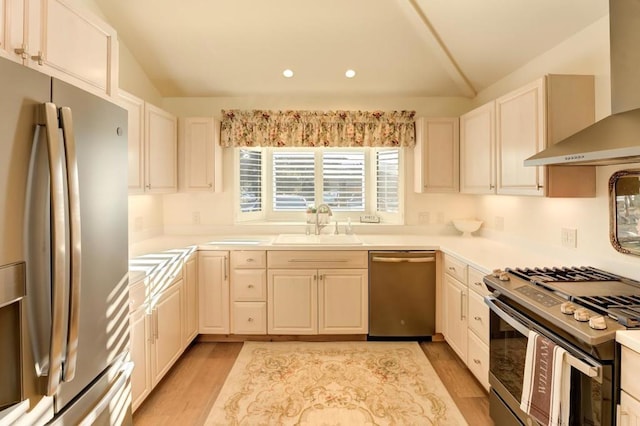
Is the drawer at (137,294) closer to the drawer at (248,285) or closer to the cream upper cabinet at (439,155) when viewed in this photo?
the drawer at (248,285)

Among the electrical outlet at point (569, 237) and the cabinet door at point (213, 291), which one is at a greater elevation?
the electrical outlet at point (569, 237)

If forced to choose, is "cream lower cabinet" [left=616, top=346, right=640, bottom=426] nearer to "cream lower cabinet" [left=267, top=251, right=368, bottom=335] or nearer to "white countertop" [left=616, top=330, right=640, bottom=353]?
"white countertop" [left=616, top=330, right=640, bottom=353]

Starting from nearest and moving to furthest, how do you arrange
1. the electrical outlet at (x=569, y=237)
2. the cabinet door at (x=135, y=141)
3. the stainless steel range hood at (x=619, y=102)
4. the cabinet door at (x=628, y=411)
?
the cabinet door at (x=628, y=411) < the stainless steel range hood at (x=619, y=102) < the electrical outlet at (x=569, y=237) < the cabinet door at (x=135, y=141)

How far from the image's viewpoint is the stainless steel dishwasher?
2994 mm

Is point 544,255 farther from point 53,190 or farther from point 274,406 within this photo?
point 53,190

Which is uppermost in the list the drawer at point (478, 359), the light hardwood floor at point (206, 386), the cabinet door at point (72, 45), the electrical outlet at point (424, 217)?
the cabinet door at point (72, 45)

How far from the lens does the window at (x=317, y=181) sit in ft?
12.7

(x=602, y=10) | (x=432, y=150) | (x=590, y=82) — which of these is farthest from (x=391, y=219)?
(x=602, y=10)

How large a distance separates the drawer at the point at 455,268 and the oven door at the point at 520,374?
2.08 feet

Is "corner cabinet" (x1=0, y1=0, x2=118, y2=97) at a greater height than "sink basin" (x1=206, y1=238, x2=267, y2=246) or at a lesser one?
greater

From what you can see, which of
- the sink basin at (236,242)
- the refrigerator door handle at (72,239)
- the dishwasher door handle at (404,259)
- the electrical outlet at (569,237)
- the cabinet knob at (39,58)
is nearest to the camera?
the refrigerator door handle at (72,239)

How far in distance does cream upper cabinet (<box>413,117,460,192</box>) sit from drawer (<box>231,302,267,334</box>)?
6.31ft

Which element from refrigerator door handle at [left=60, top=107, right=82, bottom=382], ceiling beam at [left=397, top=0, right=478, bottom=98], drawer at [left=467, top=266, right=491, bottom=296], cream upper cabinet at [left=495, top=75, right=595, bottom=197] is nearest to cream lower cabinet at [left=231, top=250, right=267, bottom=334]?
drawer at [left=467, top=266, right=491, bottom=296]

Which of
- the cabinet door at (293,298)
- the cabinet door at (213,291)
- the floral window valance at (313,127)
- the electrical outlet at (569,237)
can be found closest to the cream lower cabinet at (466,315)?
the electrical outlet at (569,237)
